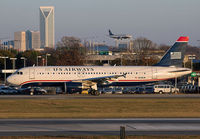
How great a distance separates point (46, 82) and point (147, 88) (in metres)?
16.1

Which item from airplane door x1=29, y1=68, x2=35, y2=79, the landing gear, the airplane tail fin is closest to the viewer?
the landing gear

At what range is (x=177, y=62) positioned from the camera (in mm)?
63156

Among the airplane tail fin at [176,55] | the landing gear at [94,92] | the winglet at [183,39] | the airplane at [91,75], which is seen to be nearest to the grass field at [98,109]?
the landing gear at [94,92]

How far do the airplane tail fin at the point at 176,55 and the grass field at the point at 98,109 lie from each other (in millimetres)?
19751

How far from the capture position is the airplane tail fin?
63188 millimetres

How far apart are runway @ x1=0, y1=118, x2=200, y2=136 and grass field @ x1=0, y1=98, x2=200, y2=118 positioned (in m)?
3.49

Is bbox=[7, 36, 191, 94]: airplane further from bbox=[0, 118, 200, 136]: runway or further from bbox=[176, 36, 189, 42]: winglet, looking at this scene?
bbox=[0, 118, 200, 136]: runway

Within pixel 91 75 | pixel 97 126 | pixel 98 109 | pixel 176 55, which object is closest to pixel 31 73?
pixel 91 75

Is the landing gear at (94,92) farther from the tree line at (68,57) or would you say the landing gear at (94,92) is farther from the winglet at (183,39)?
the tree line at (68,57)

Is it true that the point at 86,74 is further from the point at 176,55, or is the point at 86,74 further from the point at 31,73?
the point at 176,55

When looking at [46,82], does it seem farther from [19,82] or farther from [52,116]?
[52,116]

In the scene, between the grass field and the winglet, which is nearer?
the grass field

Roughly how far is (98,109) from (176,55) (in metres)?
28.6

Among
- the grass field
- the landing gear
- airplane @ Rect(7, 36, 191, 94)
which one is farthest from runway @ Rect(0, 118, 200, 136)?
airplane @ Rect(7, 36, 191, 94)
